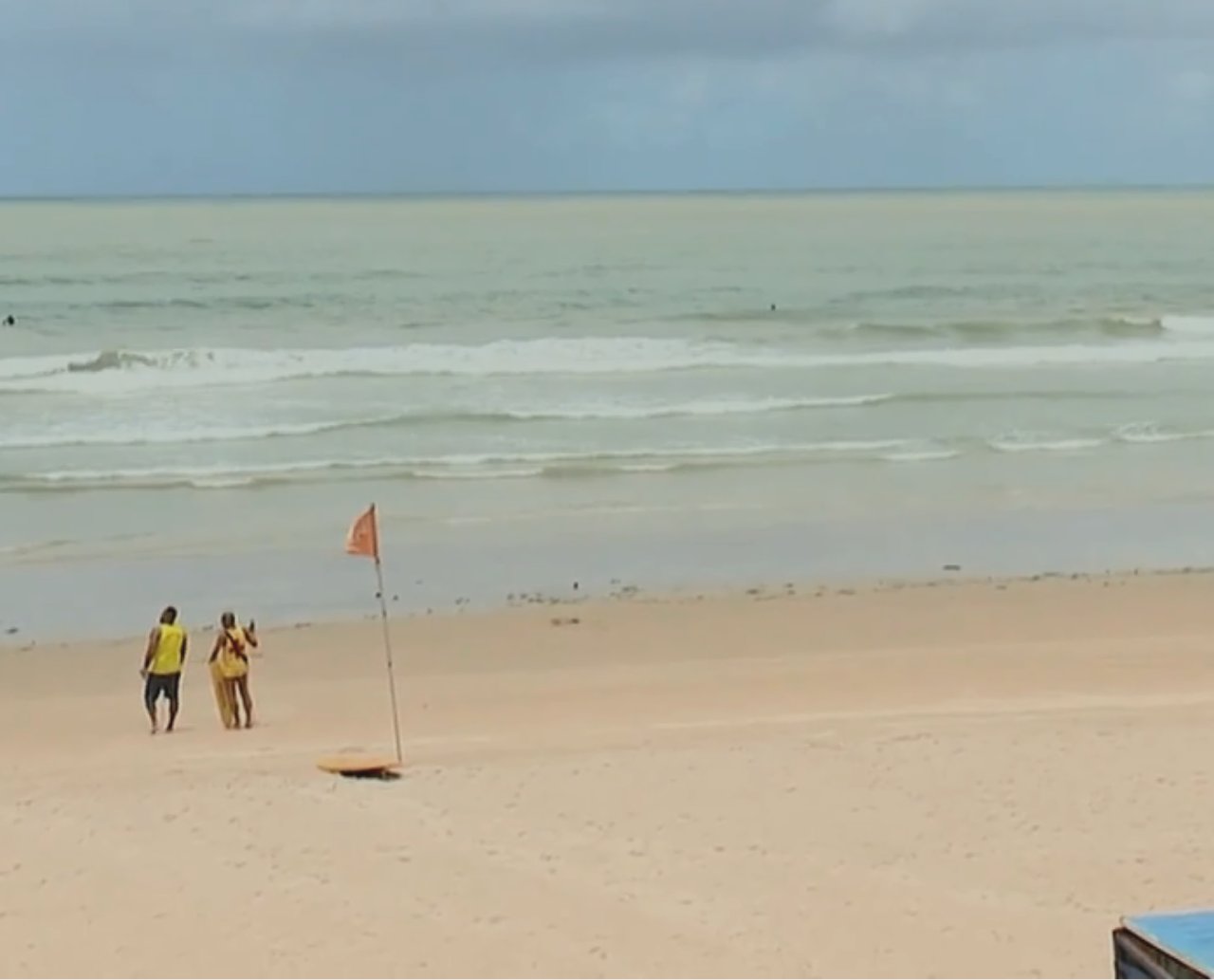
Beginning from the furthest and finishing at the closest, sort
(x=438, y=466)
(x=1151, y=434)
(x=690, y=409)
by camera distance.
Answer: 1. (x=690, y=409)
2. (x=1151, y=434)
3. (x=438, y=466)

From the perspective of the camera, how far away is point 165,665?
45.9 ft

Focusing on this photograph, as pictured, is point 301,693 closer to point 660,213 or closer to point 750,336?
point 750,336

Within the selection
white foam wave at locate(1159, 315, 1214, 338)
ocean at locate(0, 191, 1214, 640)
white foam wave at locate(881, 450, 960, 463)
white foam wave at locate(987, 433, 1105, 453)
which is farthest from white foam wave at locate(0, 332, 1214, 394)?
white foam wave at locate(881, 450, 960, 463)

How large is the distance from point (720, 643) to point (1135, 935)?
31.5ft

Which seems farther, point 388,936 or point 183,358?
point 183,358

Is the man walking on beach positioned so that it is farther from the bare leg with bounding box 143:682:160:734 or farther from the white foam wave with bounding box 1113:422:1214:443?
the white foam wave with bounding box 1113:422:1214:443

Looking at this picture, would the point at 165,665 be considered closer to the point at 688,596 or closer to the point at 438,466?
the point at 688,596

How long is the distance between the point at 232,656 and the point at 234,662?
8cm

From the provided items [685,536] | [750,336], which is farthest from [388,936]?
[750,336]

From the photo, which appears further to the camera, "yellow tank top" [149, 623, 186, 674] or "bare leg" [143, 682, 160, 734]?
"bare leg" [143, 682, 160, 734]

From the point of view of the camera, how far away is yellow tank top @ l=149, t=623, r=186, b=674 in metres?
13.9

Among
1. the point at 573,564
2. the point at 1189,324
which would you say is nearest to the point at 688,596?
the point at 573,564

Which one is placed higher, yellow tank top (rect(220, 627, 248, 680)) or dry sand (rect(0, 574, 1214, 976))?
yellow tank top (rect(220, 627, 248, 680))

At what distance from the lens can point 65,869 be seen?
10.4 m
